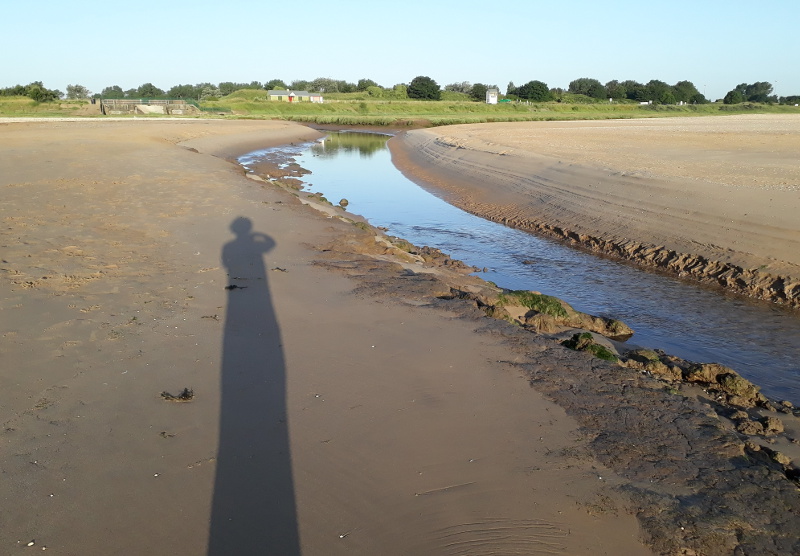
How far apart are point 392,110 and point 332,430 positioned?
84.2m

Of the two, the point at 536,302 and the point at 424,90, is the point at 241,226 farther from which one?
the point at 424,90

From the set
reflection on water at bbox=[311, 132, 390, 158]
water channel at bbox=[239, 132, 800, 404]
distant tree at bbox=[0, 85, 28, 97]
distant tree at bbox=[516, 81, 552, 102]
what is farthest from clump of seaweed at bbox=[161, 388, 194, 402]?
distant tree at bbox=[516, 81, 552, 102]

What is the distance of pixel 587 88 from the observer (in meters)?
137

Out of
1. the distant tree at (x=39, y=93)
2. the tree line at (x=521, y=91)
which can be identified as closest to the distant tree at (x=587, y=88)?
the tree line at (x=521, y=91)

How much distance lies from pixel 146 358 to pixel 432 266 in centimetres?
570

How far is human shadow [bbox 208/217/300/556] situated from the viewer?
345 centimetres

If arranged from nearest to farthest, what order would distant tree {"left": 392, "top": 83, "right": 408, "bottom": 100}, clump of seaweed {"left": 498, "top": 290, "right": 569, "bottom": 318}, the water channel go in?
the water channel, clump of seaweed {"left": 498, "top": 290, "right": 569, "bottom": 318}, distant tree {"left": 392, "top": 83, "right": 408, "bottom": 100}

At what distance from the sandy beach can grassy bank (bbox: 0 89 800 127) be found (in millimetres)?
58409

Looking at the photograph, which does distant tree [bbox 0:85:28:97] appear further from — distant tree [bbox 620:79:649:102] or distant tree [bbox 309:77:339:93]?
distant tree [bbox 620:79:649:102]

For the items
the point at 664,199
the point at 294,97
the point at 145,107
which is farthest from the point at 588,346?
the point at 294,97

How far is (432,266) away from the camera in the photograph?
410 inches

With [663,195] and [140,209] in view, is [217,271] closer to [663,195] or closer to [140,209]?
[140,209]

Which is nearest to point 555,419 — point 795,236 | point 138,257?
point 138,257

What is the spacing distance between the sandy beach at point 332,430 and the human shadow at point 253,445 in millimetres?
18
